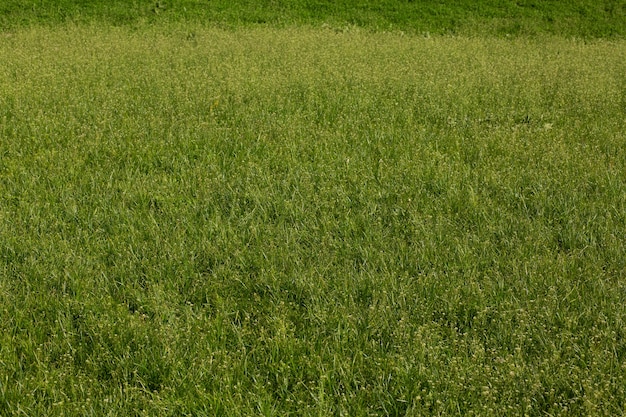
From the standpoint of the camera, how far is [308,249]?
12.6 ft

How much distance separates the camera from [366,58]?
9.85m

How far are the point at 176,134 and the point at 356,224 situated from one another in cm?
234

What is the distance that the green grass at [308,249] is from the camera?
276 centimetres

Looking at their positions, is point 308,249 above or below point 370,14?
below

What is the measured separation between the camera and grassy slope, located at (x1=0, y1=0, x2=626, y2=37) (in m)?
14.0

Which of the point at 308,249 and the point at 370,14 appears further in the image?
the point at 370,14

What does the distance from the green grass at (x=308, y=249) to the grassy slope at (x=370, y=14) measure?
22.6ft

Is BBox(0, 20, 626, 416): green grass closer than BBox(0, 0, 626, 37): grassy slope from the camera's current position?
Yes

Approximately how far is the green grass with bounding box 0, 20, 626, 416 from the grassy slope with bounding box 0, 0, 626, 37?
6888 mm

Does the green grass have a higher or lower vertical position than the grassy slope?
lower

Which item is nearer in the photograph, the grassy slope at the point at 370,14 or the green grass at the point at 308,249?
the green grass at the point at 308,249

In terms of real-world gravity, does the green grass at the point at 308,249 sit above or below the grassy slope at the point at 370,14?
below

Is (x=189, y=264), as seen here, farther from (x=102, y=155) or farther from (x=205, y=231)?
(x=102, y=155)

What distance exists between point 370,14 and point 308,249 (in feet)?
39.8
